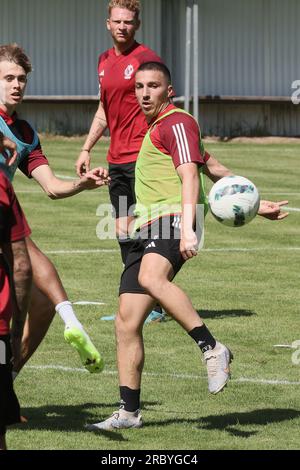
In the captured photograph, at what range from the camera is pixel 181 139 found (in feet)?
28.0

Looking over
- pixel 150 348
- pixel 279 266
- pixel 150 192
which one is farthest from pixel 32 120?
pixel 150 192

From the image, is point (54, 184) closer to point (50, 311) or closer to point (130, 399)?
point (50, 311)

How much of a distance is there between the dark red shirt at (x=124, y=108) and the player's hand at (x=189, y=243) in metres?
4.34

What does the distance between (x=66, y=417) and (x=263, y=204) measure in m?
2.00

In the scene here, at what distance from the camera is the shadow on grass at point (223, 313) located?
1280cm

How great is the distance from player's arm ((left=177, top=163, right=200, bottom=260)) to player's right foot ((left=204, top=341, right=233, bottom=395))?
2.03 ft

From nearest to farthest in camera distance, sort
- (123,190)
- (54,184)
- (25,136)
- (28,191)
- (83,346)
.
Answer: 1. (83,346)
2. (25,136)
3. (54,184)
4. (123,190)
5. (28,191)

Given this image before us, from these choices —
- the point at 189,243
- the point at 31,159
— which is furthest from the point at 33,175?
the point at 189,243

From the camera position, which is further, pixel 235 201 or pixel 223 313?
pixel 223 313

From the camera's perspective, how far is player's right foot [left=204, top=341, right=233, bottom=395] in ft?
27.6

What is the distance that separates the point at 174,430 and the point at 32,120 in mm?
29034

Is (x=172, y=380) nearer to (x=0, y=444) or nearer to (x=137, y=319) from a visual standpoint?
(x=137, y=319)

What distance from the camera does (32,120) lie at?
37.1 m

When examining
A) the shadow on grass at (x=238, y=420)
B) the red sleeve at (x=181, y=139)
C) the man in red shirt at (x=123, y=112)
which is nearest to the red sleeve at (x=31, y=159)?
the red sleeve at (x=181, y=139)
